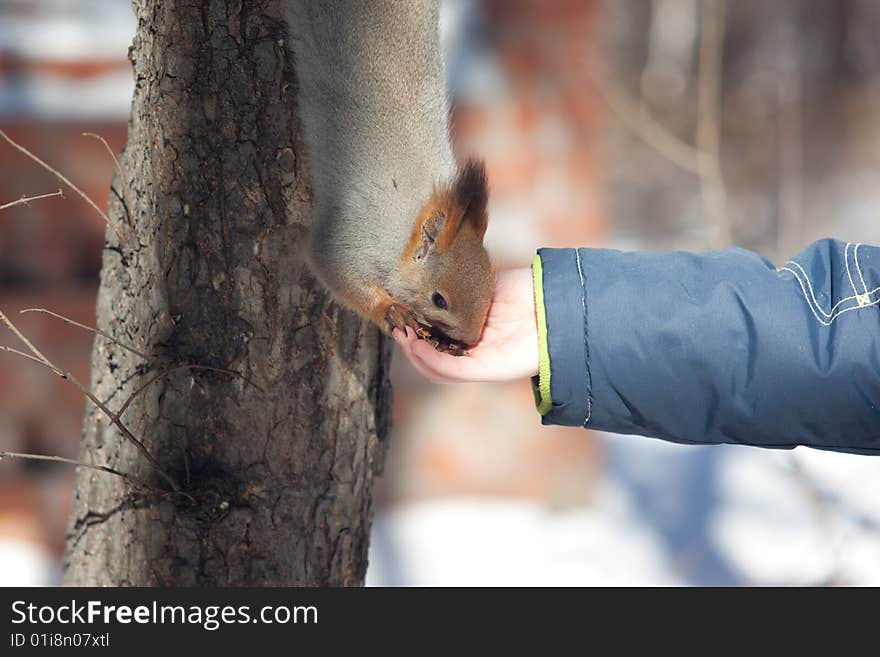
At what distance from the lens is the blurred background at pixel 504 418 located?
220 cm

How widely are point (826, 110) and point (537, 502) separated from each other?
3.50 metres

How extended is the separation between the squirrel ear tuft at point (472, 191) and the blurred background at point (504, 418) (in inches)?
22.0

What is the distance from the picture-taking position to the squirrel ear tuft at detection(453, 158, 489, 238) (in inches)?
54.2

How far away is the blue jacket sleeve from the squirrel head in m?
0.23

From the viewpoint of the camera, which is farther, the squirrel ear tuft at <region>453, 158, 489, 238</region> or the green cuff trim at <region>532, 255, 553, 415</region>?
the squirrel ear tuft at <region>453, 158, 489, 238</region>

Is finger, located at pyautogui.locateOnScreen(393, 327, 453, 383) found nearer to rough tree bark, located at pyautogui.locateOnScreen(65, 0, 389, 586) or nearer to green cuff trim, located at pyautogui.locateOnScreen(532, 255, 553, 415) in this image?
rough tree bark, located at pyautogui.locateOnScreen(65, 0, 389, 586)

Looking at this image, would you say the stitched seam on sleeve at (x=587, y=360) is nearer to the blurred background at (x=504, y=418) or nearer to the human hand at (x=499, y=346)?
the human hand at (x=499, y=346)

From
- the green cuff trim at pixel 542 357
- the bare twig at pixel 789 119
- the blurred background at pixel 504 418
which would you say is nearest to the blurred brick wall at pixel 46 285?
the blurred background at pixel 504 418

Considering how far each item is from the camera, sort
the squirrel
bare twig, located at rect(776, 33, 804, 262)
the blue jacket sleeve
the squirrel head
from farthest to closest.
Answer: bare twig, located at rect(776, 33, 804, 262) < the squirrel head < the squirrel < the blue jacket sleeve

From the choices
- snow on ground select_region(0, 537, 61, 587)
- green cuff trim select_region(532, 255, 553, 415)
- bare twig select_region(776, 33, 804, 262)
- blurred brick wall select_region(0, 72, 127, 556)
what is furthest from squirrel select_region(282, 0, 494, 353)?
bare twig select_region(776, 33, 804, 262)

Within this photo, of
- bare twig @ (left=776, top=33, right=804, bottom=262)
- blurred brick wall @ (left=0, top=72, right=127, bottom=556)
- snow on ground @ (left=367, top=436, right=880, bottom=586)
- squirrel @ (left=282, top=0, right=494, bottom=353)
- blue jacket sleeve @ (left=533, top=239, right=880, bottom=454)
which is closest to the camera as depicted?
blue jacket sleeve @ (left=533, top=239, right=880, bottom=454)

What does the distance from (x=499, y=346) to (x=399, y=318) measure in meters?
0.17

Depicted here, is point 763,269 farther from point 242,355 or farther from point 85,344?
point 85,344

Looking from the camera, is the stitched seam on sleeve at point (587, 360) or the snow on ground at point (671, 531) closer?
the stitched seam on sleeve at point (587, 360)
